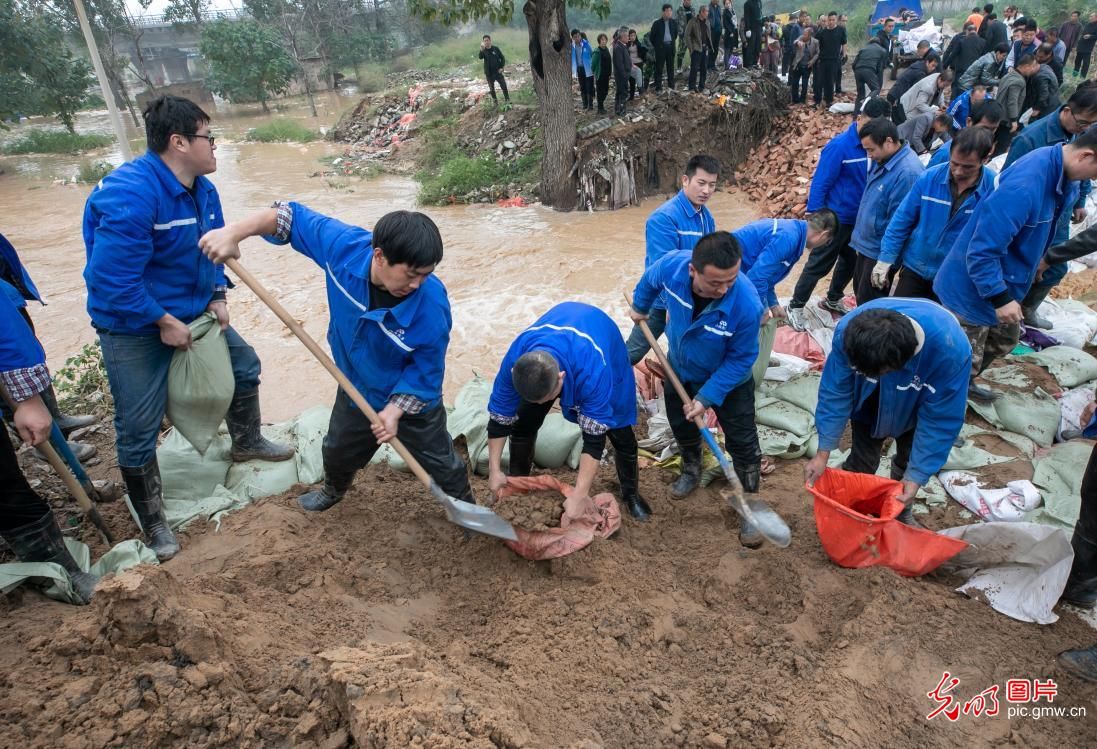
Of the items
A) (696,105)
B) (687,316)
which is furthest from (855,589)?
(696,105)

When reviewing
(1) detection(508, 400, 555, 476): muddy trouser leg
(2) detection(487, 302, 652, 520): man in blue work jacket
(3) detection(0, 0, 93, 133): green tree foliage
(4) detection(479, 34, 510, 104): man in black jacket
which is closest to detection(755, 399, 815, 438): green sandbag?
(2) detection(487, 302, 652, 520): man in blue work jacket

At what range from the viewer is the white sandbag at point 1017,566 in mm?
2422

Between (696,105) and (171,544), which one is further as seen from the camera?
(696,105)

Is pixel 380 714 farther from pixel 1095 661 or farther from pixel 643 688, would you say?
pixel 1095 661

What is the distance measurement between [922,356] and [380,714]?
86.9 inches

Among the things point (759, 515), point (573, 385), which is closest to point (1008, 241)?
point (759, 515)

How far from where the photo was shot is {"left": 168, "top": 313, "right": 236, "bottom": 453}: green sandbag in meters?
2.79

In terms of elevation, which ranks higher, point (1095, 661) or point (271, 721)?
point (271, 721)

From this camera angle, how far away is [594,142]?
9.86 metres

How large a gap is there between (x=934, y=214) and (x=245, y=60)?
1096 inches

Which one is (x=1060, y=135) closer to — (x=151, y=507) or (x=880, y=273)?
(x=880, y=273)

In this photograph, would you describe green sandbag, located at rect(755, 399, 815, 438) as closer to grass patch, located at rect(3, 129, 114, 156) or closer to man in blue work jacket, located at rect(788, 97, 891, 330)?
man in blue work jacket, located at rect(788, 97, 891, 330)

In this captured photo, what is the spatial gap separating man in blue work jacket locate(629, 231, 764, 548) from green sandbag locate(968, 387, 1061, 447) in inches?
67.9

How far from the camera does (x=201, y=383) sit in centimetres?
282
